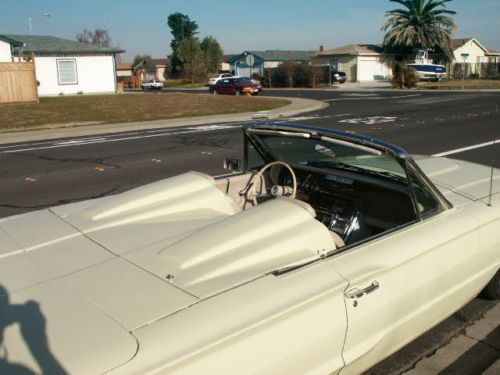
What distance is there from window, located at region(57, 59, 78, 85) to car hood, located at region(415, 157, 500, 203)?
34.6 metres

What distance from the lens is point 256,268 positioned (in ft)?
7.43

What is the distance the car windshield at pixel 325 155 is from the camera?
10.2ft

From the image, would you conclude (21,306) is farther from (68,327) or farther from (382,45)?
(382,45)

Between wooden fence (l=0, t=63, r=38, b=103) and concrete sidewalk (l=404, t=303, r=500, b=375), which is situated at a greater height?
wooden fence (l=0, t=63, r=38, b=103)

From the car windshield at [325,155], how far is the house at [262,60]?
61487 mm

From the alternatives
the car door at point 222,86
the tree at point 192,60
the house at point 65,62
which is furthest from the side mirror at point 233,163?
the tree at point 192,60

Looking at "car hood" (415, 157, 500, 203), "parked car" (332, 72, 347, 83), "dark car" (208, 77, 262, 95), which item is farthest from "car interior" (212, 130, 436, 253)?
"parked car" (332, 72, 347, 83)

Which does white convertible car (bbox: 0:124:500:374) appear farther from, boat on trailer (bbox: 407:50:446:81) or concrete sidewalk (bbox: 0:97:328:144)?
boat on trailer (bbox: 407:50:446:81)

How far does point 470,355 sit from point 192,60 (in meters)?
65.9

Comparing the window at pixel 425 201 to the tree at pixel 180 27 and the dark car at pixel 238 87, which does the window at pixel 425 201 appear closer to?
the dark car at pixel 238 87

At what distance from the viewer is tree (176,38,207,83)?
210 feet

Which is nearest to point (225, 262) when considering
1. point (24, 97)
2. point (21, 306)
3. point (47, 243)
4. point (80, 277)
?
point (80, 277)

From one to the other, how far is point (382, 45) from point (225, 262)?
195 ft

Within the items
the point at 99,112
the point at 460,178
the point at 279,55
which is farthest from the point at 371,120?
the point at 279,55
